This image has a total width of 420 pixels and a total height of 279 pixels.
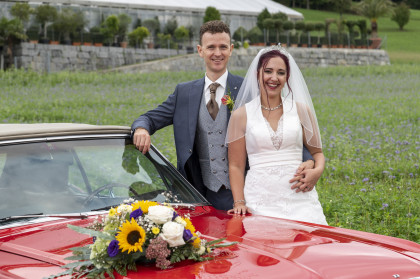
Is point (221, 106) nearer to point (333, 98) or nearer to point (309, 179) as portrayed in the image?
point (309, 179)

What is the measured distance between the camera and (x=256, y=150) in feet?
15.2

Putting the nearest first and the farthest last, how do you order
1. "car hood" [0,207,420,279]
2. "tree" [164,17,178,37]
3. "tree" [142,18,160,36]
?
"car hood" [0,207,420,279]
"tree" [142,18,160,36]
"tree" [164,17,178,37]

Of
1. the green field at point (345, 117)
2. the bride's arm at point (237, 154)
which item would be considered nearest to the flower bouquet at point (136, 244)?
the bride's arm at point (237, 154)

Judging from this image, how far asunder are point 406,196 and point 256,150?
12.1ft

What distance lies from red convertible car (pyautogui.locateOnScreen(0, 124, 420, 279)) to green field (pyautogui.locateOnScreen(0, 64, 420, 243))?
3.00m

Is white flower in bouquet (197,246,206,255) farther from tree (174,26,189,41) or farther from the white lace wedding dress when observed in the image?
tree (174,26,189,41)

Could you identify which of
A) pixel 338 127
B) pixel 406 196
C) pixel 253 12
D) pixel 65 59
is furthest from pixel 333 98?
pixel 253 12

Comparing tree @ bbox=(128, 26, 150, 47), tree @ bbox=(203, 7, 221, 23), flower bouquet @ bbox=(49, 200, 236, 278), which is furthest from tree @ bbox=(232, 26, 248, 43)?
flower bouquet @ bbox=(49, 200, 236, 278)

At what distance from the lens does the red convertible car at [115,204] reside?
2914mm

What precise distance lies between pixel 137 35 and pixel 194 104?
1534 inches

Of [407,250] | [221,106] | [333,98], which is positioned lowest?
[333,98]

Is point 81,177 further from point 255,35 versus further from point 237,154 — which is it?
point 255,35

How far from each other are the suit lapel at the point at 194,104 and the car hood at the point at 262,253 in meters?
1.10

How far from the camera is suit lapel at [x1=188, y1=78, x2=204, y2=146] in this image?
4832mm
